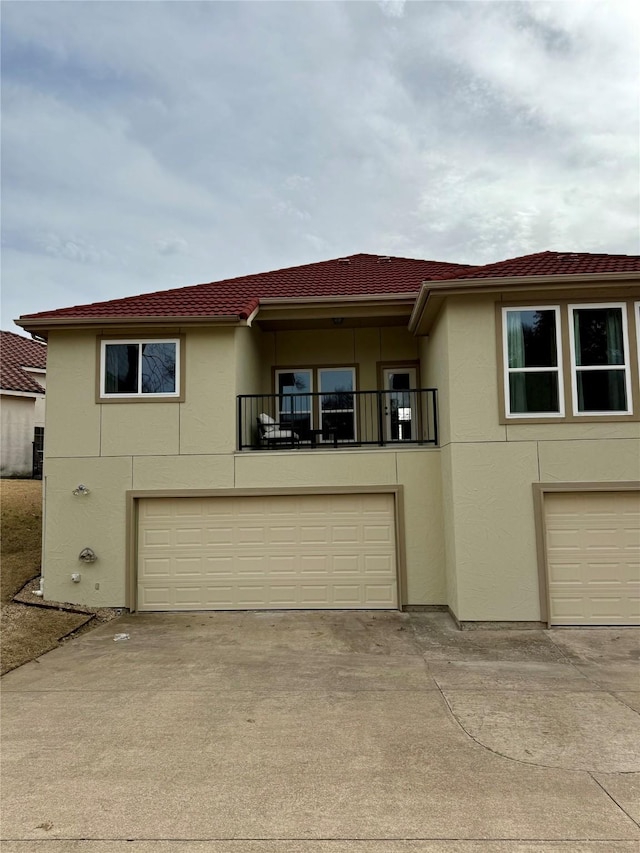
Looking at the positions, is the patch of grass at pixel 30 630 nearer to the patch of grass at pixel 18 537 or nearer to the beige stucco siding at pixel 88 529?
the beige stucco siding at pixel 88 529

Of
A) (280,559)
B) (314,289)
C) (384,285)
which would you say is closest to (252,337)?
(314,289)

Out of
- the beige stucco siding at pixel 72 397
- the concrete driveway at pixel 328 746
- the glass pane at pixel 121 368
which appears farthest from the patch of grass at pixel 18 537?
the glass pane at pixel 121 368

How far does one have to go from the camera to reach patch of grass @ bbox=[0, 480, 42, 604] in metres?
9.44

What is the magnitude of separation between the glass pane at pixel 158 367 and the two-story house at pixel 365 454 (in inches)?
1.5

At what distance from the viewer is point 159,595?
29.1 ft

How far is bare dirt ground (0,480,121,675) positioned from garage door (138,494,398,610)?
3.85 ft

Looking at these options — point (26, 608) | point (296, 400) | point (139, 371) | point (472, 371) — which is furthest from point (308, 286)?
point (26, 608)

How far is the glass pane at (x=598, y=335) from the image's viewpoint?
773 centimetres

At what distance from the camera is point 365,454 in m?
8.81

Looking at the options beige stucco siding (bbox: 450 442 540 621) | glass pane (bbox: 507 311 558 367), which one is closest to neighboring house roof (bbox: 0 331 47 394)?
beige stucco siding (bbox: 450 442 540 621)

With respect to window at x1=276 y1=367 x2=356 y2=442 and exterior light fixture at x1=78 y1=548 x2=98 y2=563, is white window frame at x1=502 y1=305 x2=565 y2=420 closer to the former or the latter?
window at x1=276 y1=367 x2=356 y2=442

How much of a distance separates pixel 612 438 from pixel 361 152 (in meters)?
13.8

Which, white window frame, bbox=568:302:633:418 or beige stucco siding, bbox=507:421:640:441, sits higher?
white window frame, bbox=568:302:633:418

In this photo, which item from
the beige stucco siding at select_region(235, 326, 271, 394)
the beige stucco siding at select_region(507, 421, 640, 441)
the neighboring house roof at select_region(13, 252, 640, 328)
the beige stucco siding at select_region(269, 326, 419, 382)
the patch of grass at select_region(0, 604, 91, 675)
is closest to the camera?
the patch of grass at select_region(0, 604, 91, 675)
